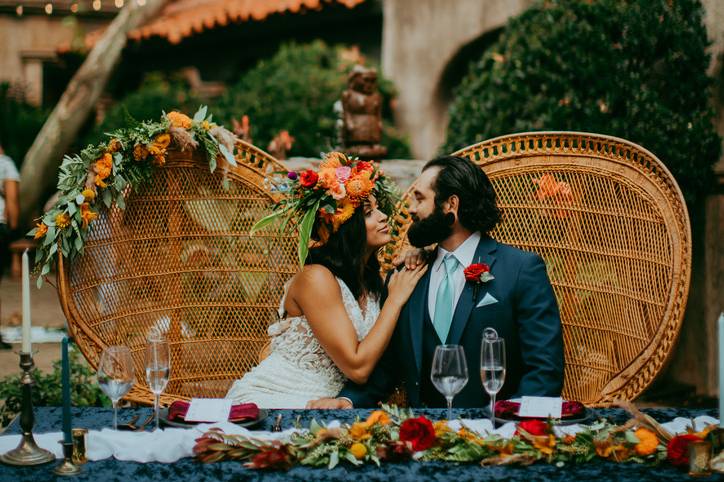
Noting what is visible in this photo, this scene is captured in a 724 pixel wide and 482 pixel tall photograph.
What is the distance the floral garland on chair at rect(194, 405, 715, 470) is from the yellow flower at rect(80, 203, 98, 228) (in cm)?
166

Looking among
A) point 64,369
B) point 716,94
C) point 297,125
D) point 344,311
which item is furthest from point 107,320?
point 297,125

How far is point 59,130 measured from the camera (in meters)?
11.2

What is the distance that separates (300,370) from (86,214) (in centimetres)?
113

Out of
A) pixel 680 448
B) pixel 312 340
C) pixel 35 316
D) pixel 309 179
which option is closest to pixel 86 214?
pixel 309 179

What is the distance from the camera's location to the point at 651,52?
598 centimetres

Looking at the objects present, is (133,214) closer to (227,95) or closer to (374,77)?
(374,77)

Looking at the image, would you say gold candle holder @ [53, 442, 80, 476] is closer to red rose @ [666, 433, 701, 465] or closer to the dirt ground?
red rose @ [666, 433, 701, 465]

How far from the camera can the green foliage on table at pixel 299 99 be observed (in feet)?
30.9

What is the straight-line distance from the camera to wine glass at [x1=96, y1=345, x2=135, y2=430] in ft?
9.17

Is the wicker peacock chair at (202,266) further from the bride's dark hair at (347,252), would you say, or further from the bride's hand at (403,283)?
the bride's hand at (403,283)

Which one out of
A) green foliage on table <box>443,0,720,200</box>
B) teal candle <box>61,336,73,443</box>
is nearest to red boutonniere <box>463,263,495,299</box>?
teal candle <box>61,336,73,443</box>

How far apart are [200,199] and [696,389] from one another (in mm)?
3511

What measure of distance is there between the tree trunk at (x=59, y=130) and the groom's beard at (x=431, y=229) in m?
8.05

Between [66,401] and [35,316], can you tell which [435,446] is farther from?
[35,316]
